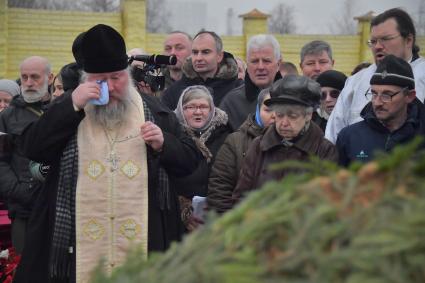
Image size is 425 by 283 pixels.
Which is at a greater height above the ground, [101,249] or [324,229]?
[324,229]

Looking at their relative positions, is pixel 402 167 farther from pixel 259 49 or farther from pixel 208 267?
pixel 259 49

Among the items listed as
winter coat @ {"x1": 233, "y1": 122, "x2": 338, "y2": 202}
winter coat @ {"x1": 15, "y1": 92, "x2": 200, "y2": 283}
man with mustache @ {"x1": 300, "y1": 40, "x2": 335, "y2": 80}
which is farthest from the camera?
man with mustache @ {"x1": 300, "y1": 40, "x2": 335, "y2": 80}

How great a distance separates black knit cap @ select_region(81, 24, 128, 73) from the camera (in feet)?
14.5

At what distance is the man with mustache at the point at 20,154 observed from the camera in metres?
6.33

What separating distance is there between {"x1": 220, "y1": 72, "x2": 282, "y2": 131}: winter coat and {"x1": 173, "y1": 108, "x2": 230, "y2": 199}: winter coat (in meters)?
0.26

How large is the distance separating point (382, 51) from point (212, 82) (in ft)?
5.70

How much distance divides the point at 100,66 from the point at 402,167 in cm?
311

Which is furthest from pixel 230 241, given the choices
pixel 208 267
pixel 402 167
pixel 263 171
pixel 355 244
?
pixel 263 171

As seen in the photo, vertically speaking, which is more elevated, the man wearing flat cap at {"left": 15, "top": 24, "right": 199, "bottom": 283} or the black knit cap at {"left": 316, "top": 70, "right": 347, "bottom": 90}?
the black knit cap at {"left": 316, "top": 70, "right": 347, "bottom": 90}

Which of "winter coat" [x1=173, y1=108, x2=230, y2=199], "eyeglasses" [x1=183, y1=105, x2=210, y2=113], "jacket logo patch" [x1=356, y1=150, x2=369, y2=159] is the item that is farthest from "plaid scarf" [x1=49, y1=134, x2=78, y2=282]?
"jacket logo patch" [x1=356, y1=150, x2=369, y2=159]

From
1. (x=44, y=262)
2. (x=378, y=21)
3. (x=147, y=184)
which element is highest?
(x=378, y=21)

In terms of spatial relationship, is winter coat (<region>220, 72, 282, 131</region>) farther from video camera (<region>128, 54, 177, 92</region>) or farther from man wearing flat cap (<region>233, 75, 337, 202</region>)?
man wearing flat cap (<region>233, 75, 337, 202</region>)

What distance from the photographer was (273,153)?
14.9ft

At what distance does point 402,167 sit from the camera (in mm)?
1480
